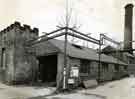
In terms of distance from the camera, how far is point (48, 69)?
56.9 ft

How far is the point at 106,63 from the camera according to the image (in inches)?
745

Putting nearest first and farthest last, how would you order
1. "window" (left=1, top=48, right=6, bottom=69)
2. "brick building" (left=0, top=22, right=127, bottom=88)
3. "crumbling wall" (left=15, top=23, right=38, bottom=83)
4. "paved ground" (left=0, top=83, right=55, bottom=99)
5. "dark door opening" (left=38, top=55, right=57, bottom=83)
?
"paved ground" (left=0, top=83, right=55, bottom=99) < "brick building" (left=0, top=22, right=127, bottom=88) < "crumbling wall" (left=15, top=23, right=38, bottom=83) < "window" (left=1, top=48, right=6, bottom=69) < "dark door opening" (left=38, top=55, right=57, bottom=83)

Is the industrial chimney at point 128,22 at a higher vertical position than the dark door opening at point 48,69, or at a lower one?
higher

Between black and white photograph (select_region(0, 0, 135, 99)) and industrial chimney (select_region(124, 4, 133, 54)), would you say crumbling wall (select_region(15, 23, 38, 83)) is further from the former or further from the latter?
industrial chimney (select_region(124, 4, 133, 54))

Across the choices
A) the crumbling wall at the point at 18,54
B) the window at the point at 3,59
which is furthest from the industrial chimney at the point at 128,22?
the window at the point at 3,59

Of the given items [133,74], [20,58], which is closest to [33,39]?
[20,58]

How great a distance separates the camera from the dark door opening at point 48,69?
1670 cm

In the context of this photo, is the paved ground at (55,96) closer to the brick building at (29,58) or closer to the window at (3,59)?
the brick building at (29,58)

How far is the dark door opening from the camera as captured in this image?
16695 millimetres

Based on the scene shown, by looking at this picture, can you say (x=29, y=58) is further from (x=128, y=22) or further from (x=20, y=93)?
(x=128, y=22)

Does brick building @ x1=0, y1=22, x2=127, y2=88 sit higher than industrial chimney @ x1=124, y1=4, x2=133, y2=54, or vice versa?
industrial chimney @ x1=124, y1=4, x2=133, y2=54

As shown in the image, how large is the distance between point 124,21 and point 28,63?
49.7ft

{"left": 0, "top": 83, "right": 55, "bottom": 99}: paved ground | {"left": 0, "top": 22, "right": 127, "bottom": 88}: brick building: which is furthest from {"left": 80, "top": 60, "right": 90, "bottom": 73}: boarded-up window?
{"left": 0, "top": 83, "right": 55, "bottom": 99}: paved ground

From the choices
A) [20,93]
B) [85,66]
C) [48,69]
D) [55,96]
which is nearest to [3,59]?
[48,69]
